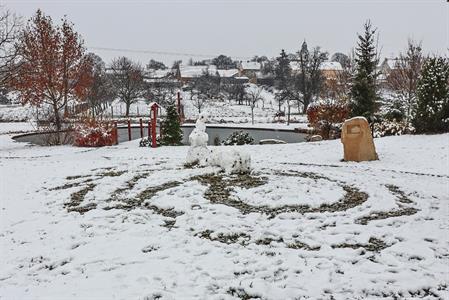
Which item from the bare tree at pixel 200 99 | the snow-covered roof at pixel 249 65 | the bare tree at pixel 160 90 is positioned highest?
the snow-covered roof at pixel 249 65

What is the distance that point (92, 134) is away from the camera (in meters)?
17.7

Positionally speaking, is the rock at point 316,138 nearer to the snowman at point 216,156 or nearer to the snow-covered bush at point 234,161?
the snowman at point 216,156

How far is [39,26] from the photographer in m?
18.0

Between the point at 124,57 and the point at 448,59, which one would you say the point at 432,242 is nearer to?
the point at 448,59

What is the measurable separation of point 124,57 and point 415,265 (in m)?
57.6

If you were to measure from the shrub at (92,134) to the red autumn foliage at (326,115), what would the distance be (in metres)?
10.3

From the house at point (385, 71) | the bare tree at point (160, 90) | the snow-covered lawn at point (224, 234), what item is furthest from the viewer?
the bare tree at point (160, 90)

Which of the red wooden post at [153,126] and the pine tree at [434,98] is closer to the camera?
the pine tree at [434,98]

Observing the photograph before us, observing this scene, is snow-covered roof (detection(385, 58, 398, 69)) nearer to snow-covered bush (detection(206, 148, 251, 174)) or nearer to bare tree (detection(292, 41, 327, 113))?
bare tree (detection(292, 41, 327, 113))

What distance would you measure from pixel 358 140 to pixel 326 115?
789cm

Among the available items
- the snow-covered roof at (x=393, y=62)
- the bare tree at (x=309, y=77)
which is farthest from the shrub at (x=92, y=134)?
the bare tree at (x=309, y=77)

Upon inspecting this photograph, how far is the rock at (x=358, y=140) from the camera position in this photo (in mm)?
10758

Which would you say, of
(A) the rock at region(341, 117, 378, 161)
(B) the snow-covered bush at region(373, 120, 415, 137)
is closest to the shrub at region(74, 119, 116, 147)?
(A) the rock at region(341, 117, 378, 161)

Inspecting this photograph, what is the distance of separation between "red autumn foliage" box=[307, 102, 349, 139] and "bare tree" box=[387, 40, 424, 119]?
407 centimetres
